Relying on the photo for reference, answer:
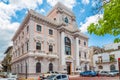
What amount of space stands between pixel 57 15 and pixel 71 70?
1408 centimetres

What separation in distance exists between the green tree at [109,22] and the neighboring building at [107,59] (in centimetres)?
4726

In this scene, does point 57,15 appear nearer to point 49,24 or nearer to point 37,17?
point 49,24

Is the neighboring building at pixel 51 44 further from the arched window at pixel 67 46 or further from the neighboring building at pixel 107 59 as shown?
the neighboring building at pixel 107 59

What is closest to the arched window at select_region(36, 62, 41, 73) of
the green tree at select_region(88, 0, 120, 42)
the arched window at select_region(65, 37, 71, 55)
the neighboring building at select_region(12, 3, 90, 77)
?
the neighboring building at select_region(12, 3, 90, 77)

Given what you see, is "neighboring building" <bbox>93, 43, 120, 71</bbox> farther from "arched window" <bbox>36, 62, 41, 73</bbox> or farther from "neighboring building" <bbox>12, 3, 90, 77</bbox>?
"arched window" <bbox>36, 62, 41, 73</bbox>

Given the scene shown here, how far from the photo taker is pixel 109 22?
7785 mm

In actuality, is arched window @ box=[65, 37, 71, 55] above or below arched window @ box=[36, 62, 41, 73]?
above

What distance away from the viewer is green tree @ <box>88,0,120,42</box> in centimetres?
726

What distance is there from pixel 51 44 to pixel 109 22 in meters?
31.3

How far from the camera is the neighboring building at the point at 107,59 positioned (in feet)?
177

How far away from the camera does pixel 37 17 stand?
3597 cm

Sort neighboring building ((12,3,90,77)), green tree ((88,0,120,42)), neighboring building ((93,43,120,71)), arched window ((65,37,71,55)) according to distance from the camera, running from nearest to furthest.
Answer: green tree ((88,0,120,42)), neighboring building ((12,3,90,77)), arched window ((65,37,71,55)), neighboring building ((93,43,120,71))

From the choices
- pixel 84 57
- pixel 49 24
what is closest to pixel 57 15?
pixel 49 24

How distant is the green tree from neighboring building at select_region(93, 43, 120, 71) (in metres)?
47.3
